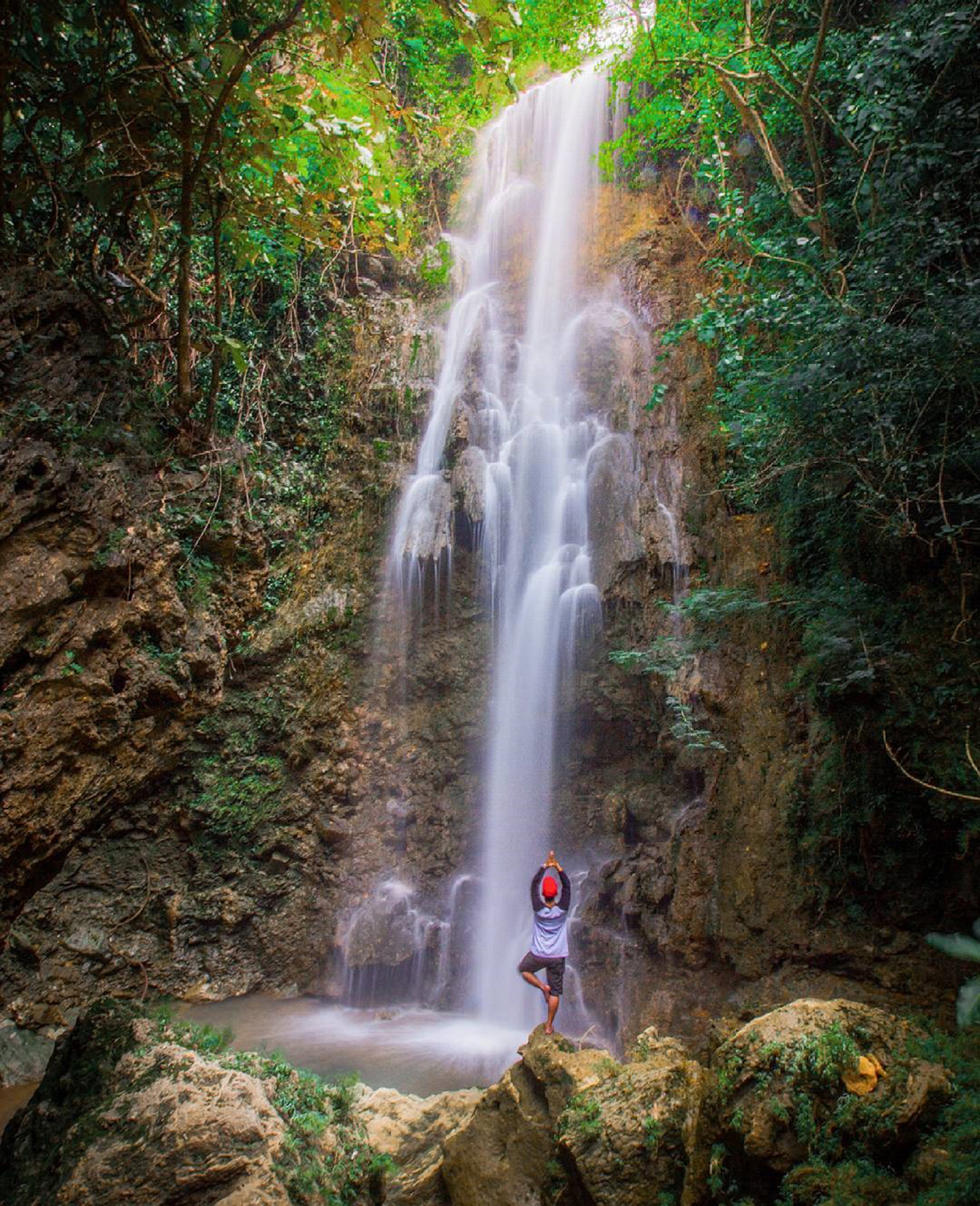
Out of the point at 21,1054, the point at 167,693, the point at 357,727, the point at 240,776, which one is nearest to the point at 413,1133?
the point at 167,693

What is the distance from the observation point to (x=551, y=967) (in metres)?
Answer: 5.79

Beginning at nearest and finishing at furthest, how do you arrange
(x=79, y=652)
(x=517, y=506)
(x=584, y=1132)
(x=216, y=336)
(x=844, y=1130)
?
(x=844, y=1130), (x=584, y=1132), (x=79, y=652), (x=216, y=336), (x=517, y=506)

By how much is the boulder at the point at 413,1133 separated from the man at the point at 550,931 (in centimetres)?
99

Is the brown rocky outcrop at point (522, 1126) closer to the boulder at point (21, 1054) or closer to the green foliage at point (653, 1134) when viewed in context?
the green foliage at point (653, 1134)

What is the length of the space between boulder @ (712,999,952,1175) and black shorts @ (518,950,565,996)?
2795 mm

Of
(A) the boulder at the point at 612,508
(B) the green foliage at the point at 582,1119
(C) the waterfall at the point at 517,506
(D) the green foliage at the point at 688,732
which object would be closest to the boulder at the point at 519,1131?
(B) the green foliage at the point at 582,1119

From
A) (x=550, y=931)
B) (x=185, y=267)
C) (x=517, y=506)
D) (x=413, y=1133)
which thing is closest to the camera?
(x=185, y=267)

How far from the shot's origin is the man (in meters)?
5.73

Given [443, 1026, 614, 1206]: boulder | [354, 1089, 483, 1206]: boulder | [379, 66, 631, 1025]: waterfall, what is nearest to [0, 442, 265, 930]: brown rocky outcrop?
[354, 1089, 483, 1206]: boulder

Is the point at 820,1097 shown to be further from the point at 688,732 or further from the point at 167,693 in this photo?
the point at 688,732

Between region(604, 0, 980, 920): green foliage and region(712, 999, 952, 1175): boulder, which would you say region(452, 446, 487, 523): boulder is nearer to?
region(604, 0, 980, 920): green foliage

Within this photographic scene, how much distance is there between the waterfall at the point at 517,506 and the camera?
9328 millimetres

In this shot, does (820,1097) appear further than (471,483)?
No

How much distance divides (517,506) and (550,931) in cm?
641
